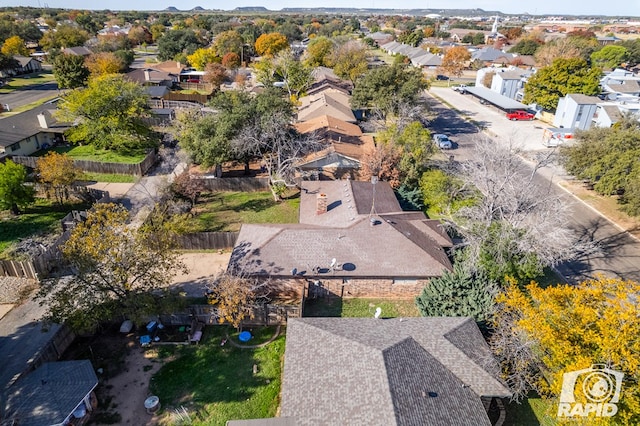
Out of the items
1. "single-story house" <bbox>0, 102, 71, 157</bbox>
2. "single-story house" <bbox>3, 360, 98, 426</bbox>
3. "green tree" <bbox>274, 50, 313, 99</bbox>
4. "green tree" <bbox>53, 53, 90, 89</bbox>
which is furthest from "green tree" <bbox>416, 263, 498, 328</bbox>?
"green tree" <bbox>53, 53, 90, 89</bbox>

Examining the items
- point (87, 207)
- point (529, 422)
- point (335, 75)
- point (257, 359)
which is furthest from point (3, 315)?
point (335, 75)

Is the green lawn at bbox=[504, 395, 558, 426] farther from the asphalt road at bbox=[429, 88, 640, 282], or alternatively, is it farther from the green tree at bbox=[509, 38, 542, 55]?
the green tree at bbox=[509, 38, 542, 55]

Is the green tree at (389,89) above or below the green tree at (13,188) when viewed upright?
above

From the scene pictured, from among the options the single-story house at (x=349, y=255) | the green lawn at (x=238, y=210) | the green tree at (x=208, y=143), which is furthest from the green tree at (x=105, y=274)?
the green tree at (x=208, y=143)

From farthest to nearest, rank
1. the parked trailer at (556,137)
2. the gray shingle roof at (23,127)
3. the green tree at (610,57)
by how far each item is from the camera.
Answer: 1. the green tree at (610,57)
2. the parked trailer at (556,137)
3. the gray shingle roof at (23,127)

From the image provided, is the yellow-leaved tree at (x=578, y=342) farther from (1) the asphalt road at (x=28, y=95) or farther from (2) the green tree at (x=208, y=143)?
(1) the asphalt road at (x=28, y=95)

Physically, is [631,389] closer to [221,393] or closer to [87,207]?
[221,393]

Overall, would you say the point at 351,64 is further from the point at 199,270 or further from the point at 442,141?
the point at 199,270
